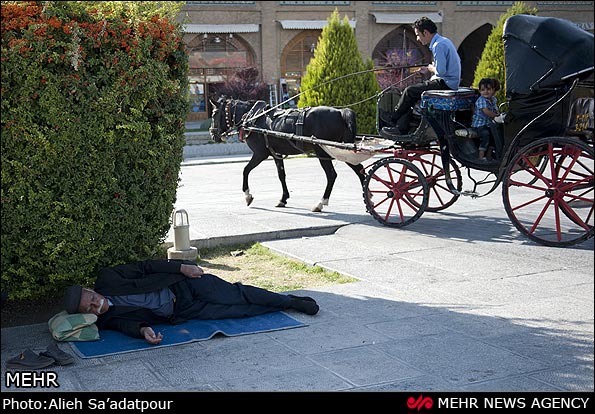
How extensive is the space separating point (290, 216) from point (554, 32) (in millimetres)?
4577

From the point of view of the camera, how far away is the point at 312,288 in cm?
719

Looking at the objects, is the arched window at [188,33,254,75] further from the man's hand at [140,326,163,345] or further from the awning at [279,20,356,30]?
the man's hand at [140,326,163,345]

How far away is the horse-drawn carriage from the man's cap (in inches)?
187

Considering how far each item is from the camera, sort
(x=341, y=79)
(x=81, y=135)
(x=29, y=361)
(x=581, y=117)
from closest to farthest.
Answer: (x=29, y=361) < (x=81, y=135) < (x=581, y=117) < (x=341, y=79)

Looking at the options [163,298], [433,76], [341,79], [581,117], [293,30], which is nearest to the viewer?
[163,298]

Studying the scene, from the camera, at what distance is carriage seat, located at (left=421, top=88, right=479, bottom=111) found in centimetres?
905

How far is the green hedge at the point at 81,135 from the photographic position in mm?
5688

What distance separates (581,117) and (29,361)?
5.72m

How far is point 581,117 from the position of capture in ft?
25.6

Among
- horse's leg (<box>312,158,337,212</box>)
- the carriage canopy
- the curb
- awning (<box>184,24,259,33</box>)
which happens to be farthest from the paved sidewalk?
awning (<box>184,24,259,33</box>)

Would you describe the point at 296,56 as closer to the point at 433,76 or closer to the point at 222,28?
the point at 222,28

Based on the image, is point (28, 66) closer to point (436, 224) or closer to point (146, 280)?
point (146, 280)

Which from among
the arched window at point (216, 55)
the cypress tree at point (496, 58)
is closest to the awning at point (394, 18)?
the arched window at point (216, 55)

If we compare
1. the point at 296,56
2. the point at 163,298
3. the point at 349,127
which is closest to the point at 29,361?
the point at 163,298
